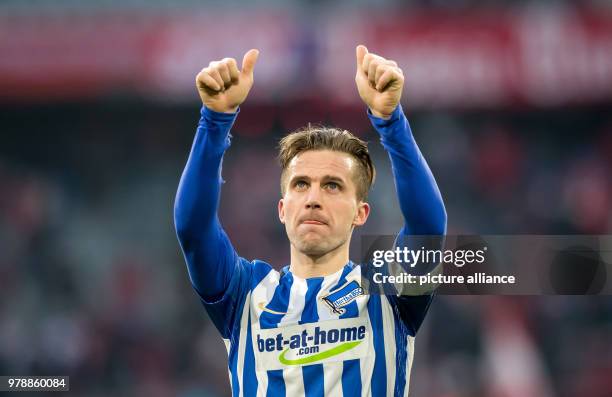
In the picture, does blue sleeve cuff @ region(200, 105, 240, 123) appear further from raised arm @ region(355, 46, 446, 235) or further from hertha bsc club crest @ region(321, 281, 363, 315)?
hertha bsc club crest @ region(321, 281, 363, 315)

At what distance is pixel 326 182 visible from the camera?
3.15 metres

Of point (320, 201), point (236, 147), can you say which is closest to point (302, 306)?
point (320, 201)

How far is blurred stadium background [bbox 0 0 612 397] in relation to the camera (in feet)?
26.3

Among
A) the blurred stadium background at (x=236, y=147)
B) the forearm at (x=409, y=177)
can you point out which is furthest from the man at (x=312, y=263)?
the blurred stadium background at (x=236, y=147)

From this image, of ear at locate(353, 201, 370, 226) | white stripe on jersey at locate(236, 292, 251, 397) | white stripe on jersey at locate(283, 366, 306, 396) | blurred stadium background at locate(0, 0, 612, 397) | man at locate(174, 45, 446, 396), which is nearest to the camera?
man at locate(174, 45, 446, 396)

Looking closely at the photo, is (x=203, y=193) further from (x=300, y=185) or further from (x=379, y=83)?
(x=379, y=83)

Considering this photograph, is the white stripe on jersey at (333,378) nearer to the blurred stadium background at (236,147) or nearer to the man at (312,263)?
the man at (312,263)

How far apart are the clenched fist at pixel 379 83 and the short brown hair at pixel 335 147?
1.19 feet

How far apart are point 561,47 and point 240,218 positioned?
3.71m

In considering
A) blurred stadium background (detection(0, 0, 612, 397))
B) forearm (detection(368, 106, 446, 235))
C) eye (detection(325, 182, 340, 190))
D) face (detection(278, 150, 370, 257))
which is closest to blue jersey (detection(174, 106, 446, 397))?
forearm (detection(368, 106, 446, 235))

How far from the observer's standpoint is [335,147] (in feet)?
10.6

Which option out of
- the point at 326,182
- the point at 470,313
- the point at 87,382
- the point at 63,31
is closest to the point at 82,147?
the point at 63,31

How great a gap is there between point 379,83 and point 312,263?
0.76m

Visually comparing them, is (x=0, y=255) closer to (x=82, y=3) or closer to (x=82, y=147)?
(x=82, y=147)
